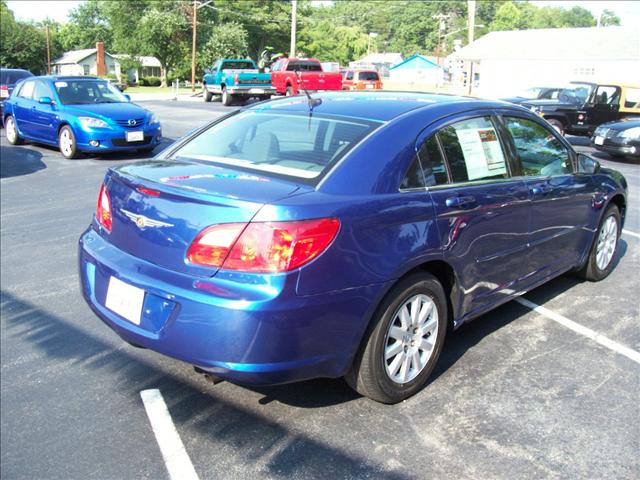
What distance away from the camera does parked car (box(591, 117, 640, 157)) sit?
13.3m

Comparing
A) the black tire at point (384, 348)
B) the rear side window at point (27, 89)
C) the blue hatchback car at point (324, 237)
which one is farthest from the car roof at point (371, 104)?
the rear side window at point (27, 89)

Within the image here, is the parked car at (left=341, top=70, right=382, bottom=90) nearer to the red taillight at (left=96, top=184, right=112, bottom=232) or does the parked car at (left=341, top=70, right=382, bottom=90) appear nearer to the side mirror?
the side mirror

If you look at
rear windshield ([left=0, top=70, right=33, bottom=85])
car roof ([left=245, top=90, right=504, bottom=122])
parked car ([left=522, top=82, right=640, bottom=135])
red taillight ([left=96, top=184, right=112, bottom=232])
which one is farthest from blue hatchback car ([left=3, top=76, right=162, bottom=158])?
parked car ([left=522, top=82, right=640, bottom=135])

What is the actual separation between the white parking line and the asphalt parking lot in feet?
0.10

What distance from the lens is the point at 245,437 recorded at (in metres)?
3.03

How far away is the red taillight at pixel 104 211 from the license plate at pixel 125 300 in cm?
37

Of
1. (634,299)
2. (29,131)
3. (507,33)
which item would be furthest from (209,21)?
(634,299)

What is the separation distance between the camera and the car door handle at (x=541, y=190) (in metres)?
4.15

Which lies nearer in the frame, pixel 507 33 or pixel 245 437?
pixel 245 437

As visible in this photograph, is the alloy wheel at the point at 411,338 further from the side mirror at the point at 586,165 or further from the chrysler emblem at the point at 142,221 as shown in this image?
the side mirror at the point at 586,165

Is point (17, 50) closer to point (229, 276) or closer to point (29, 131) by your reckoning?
point (29, 131)

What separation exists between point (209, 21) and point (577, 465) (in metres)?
65.8

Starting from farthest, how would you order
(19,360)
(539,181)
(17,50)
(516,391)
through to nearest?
(17,50), (539,181), (19,360), (516,391)

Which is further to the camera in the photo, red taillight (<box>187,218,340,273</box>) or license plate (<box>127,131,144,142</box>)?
license plate (<box>127,131,144,142</box>)
